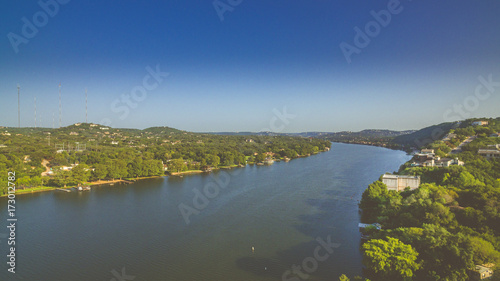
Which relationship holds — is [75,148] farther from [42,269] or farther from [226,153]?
[42,269]

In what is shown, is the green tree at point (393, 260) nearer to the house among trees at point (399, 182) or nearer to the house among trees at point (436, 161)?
the house among trees at point (399, 182)

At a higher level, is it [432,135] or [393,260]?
[432,135]

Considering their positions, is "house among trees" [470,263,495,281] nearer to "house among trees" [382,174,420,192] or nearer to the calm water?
the calm water

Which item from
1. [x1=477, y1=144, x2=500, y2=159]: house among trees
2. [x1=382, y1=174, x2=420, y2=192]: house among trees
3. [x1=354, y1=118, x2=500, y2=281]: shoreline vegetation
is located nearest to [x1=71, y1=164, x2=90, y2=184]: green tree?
[x1=354, y1=118, x2=500, y2=281]: shoreline vegetation

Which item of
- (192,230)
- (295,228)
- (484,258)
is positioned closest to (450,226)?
(484,258)

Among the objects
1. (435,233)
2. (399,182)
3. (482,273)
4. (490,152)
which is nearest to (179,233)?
(435,233)

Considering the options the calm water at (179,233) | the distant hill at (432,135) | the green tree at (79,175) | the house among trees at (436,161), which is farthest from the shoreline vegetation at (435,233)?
the distant hill at (432,135)

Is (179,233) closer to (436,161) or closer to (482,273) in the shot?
(482,273)
